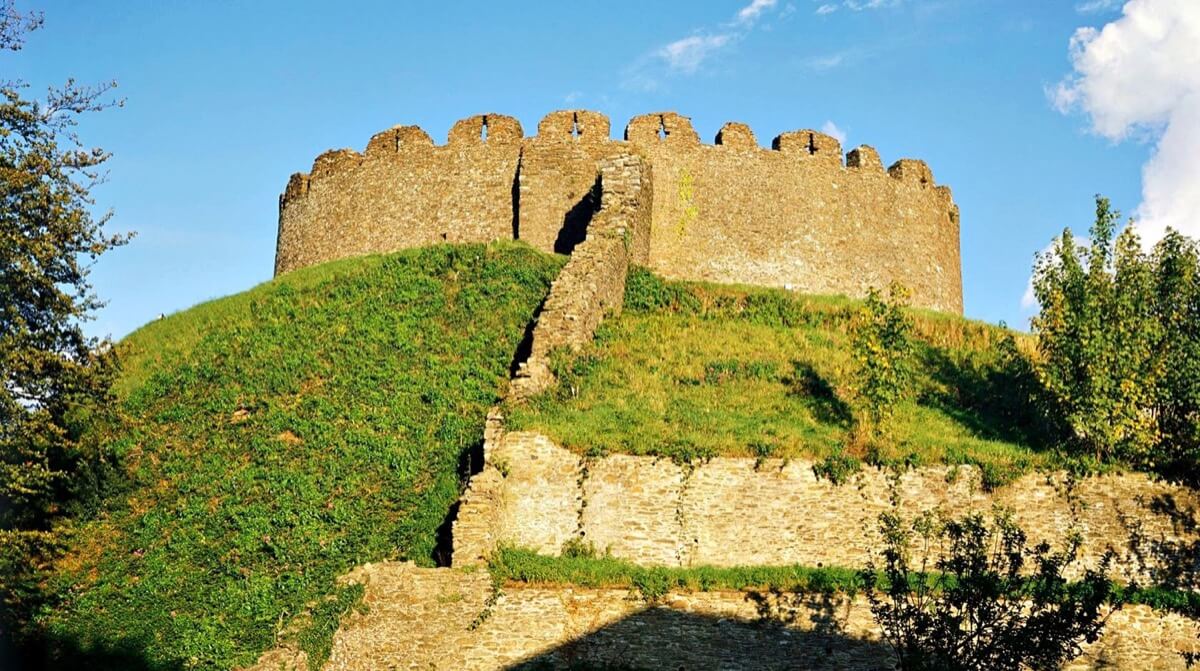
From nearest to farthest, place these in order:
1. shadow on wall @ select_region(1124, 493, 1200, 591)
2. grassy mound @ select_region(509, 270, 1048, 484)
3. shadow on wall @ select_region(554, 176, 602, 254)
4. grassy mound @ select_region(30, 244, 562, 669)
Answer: grassy mound @ select_region(30, 244, 562, 669), shadow on wall @ select_region(1124, 493, 1200, 591), grassy mound @ select_region(509, 270, 1048, 484), shadow on wall @ select_region(554, 176, 602, 254)

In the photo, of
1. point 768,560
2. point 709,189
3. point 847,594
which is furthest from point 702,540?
point 709,189

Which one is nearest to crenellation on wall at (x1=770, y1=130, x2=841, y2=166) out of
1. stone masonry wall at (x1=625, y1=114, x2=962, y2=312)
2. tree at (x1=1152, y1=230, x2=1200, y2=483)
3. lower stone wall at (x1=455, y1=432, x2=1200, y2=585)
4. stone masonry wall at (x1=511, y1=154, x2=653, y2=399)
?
stone masonry wall at (x1=625, y1=114, x2=962, y2=312)

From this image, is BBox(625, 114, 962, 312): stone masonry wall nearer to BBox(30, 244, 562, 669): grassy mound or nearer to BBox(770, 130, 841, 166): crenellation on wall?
BBox(770, 130, 841, 166): crenellation on wall

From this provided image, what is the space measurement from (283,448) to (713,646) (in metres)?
9.98

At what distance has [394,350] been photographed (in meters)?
28.6

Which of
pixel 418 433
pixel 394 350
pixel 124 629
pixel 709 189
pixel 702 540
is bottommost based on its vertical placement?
pixel 124 629

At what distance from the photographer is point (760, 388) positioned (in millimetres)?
26656

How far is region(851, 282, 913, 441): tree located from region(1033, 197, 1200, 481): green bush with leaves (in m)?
2.64

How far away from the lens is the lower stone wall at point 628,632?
19.5 meters

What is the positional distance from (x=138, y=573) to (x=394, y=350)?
25.6 ft

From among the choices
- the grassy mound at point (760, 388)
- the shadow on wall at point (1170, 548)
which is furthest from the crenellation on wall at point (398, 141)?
the shadow on wall at point (1170, 548)

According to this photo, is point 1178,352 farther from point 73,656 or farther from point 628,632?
point 73,656

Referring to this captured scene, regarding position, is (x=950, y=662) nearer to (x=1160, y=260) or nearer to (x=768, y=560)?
(x=768, y=560)

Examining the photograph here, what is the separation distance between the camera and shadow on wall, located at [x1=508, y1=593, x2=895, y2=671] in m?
19.4
